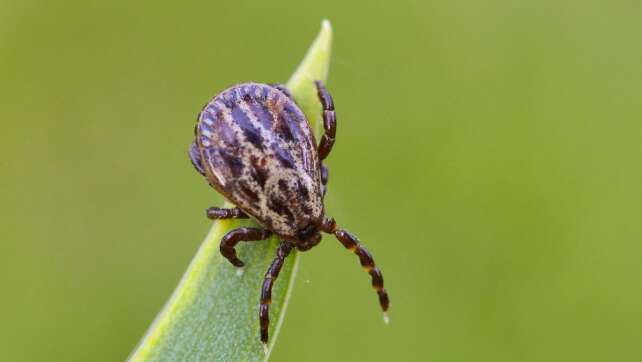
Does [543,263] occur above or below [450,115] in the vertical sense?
below

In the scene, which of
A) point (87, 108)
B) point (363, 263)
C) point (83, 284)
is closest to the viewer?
point (363, 263)

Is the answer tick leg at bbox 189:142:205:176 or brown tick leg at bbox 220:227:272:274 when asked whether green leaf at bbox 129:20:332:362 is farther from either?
tick leg at bbox 189:142:205:176

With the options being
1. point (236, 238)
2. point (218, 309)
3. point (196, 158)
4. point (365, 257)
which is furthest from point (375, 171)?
point (218, 309)

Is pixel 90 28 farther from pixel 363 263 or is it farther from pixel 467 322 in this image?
pixel 467 322

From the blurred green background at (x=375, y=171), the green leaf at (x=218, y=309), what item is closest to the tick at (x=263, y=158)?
the green leaf at (x=218, y=309)

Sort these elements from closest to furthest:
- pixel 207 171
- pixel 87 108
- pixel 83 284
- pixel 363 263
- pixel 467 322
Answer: pixel 207 171 → pixel 363 263 → pixel 467 322 → pixel 83 284 → pixel 87 108

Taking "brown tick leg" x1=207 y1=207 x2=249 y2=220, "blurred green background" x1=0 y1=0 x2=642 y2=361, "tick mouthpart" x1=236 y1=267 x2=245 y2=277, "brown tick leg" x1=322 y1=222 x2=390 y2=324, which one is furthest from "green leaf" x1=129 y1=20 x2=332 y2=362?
"blurred green background" x1=0 y1=0 x2=642 y2=361

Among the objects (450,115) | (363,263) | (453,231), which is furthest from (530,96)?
(363,263)
